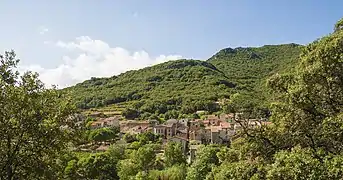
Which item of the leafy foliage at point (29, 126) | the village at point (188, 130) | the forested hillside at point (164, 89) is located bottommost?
the village at point (188, 130)

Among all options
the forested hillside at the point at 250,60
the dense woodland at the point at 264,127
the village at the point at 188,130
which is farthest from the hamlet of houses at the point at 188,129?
the forested hillside at the point at 250,60

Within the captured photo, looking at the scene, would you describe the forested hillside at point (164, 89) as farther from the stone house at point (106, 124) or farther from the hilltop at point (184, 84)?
the stone house at point (106, 124)

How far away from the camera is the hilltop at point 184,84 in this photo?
101000 millimetres

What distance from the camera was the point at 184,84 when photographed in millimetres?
128750

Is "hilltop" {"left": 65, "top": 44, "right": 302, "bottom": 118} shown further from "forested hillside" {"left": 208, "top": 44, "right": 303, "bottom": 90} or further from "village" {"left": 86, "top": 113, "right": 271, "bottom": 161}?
"village" {"left": 86, "top": 113, "right": 271, "bottom": 161}

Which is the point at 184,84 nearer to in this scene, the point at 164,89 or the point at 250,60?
the point at 164,89

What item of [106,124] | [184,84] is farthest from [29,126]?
[184,84]

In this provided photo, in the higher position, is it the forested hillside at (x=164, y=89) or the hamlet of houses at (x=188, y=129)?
the forested hillside at (x=164, y=89)

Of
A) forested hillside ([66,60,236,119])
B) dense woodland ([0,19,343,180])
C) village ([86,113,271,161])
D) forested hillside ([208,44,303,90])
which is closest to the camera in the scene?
dense woodland ([0,19,343,180])

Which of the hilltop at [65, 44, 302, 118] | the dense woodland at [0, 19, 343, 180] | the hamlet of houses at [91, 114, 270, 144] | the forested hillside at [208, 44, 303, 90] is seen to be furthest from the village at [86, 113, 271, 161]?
the forested hillside at [208, 44, 303, 90]

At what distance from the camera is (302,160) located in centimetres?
840

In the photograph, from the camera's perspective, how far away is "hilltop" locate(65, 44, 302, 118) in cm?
10100

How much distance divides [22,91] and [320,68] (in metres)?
8.15

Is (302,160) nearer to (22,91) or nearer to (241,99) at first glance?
(241,99)
